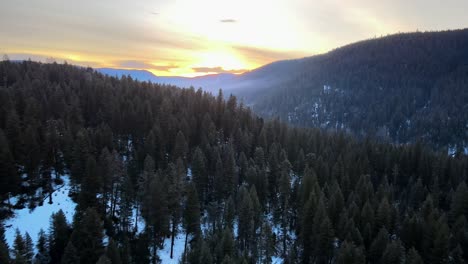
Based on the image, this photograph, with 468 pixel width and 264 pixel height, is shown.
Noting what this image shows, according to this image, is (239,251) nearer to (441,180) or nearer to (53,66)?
(441,180)

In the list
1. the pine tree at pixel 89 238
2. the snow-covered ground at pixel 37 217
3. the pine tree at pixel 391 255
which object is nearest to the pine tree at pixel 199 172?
the snow-covered ground at pixel 37 217

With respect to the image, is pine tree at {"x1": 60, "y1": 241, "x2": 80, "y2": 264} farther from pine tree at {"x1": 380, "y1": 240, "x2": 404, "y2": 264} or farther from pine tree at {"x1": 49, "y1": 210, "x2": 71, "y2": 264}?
pine tree at {"x1": 380, "y1": 240, "x2": 404, "y2": 264}

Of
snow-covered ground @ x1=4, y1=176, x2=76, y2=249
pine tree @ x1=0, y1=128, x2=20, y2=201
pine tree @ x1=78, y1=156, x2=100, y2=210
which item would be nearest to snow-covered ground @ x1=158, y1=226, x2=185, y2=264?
pine tree @ x1=78, y1=156, x2=100, y2=210

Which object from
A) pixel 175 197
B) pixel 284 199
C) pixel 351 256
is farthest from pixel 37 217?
pixel 351 256

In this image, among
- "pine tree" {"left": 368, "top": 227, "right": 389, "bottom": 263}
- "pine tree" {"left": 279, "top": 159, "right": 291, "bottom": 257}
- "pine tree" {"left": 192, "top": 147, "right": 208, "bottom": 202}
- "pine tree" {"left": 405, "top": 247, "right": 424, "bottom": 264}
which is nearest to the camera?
"pine tree" {"left": 405, "top": 247, "right": 424, "bottom": 264}

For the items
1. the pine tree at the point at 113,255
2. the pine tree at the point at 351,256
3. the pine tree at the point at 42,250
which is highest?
the pine tree at the point at 351,256

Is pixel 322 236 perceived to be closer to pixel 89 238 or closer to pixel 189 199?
pixel 189 199

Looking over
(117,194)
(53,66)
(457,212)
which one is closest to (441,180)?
(457,212)

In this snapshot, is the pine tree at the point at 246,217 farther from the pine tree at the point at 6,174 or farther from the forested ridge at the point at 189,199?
the pine tree at the point at 6,174
